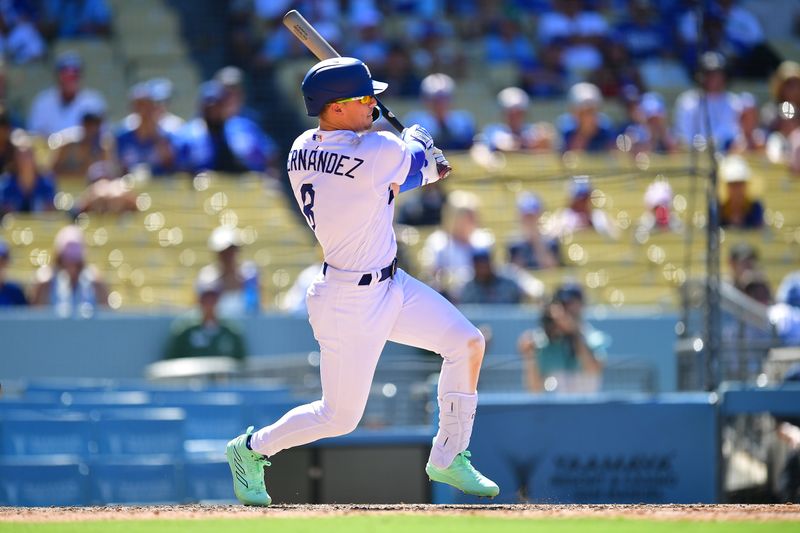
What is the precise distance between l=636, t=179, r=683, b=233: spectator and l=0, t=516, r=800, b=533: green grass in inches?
264

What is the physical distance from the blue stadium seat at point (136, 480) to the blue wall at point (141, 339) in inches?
98.0

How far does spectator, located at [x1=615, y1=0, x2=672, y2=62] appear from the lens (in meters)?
15.8

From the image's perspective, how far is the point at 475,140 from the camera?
1344 centimetres

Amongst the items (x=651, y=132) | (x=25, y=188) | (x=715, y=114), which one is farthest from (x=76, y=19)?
(x=715, y=114)

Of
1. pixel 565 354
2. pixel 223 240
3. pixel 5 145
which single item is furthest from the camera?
pixel 5 145

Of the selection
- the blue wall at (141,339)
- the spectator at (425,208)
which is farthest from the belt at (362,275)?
the spectator at (425,208)

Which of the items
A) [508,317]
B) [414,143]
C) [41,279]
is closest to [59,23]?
[41,279]

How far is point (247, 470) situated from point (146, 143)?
7268mm

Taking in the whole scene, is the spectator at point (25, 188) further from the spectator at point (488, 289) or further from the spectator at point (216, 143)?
the spectator at point (488, 289)

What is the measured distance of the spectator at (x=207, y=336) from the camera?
34.9 ft

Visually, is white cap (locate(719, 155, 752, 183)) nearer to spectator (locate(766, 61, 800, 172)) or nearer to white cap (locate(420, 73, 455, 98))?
spectator (locate(766, 61, 800, 172))

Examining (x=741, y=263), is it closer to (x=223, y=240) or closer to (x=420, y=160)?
(x=223, y=240)

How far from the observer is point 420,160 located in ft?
19.0

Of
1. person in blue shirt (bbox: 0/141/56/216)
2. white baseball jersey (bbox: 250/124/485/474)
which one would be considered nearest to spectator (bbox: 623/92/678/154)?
person in blue shirt (bbox: 0/141/56/216)
